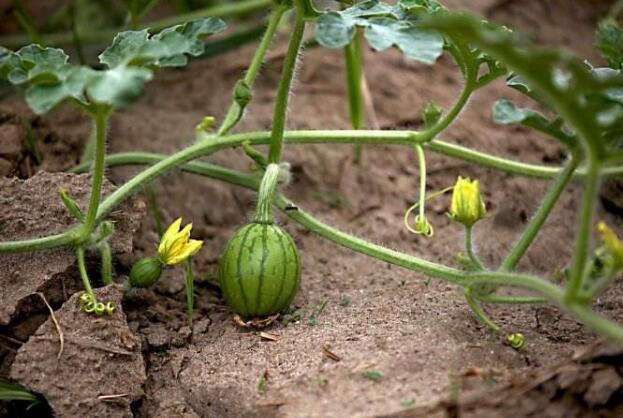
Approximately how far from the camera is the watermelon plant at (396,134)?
1.63 m

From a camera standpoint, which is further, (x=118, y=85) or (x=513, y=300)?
(x=513, y=300)

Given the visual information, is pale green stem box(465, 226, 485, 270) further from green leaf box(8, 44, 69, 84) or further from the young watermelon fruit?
green leaf box(8, 44, 69, 84)

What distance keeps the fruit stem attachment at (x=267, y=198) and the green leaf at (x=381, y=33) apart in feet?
1.55

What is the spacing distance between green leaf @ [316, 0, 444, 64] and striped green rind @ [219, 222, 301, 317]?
1.73 ft

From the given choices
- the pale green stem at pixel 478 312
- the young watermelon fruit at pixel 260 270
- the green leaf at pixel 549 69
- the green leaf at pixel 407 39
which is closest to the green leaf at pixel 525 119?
the green leaf at pixel 407 39

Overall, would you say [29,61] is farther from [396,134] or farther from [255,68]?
[396,134]

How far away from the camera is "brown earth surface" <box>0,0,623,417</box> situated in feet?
6.30

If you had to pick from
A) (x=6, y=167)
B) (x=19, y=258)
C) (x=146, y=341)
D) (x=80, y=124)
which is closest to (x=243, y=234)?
(x=146, y=341)

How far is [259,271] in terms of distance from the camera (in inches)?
86.0

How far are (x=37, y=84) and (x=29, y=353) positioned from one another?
1.95 feet

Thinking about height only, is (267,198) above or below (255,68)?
below

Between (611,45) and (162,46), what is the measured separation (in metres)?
1.15

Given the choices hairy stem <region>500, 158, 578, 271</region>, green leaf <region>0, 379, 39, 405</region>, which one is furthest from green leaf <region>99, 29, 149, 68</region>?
hairy stem <region>500, 158, 578, 271</region>

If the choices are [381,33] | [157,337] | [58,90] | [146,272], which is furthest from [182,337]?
[381,33]
